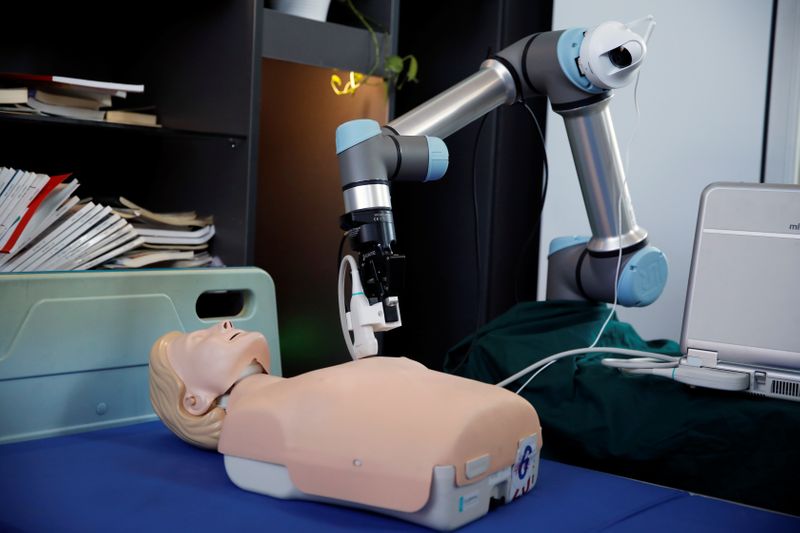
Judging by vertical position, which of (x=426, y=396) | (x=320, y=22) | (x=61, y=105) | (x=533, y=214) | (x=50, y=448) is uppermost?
(x=320, y=22)

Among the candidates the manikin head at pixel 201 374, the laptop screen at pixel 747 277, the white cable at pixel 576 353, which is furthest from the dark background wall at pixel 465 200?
the manikin head at pixel 201 374

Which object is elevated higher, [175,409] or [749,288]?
[749,288]

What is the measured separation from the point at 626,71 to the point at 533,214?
118cm

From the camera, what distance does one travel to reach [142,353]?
123cm

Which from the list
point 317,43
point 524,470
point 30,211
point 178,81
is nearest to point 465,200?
point 317,43

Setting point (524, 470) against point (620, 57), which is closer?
point (524, 470)

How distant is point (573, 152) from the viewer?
1328mm

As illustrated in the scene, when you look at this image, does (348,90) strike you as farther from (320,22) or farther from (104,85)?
(104,85)

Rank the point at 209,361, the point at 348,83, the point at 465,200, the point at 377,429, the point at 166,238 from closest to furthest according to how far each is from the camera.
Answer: the point at 377,429 → the point at 209,361 → the point at 166,238 → the point at 348,83 → the point at 465,200

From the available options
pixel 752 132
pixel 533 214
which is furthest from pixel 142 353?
pixel 752 132

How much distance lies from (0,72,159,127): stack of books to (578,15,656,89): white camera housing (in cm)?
89

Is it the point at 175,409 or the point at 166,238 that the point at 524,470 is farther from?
the point at 166,238

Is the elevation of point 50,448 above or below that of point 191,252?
below

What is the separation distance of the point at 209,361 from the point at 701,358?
66 centimetres
